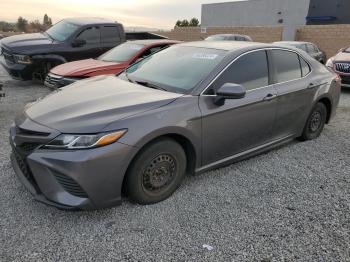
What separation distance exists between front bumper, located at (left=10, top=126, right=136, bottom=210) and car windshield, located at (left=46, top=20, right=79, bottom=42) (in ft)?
22.5

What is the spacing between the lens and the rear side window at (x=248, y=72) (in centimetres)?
362

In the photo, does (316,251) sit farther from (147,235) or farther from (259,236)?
(147,235)

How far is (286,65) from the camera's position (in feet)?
14.4

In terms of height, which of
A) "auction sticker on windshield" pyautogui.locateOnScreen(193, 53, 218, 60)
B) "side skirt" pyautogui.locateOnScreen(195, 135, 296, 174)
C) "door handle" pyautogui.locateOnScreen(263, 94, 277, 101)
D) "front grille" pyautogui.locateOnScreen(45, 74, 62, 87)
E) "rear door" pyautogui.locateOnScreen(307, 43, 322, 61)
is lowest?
"rear door" pyautogui.locateOnScreen(307, 43, 322, 61)

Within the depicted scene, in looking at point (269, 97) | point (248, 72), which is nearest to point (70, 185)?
point (248, 72)

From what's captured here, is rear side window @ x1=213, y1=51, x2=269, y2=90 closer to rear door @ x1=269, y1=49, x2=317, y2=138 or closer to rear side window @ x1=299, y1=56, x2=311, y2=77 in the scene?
rear door @ x1=269, y1=49, x2=317, y2=138

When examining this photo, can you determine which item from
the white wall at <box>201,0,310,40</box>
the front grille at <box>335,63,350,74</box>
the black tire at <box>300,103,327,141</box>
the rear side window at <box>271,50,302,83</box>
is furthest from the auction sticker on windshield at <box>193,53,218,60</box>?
the white wall at <box>201,0,310,40</box>

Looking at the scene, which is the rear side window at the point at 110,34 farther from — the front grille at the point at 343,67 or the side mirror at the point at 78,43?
the front grille at the point at 343,67

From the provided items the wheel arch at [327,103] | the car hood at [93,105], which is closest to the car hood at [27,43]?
the car hood at [93,105]

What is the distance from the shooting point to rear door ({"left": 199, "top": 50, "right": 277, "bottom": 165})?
3.44 metres

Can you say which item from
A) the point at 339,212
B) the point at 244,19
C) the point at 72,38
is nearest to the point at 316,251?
the point at 339,212

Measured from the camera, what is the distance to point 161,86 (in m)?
3.61

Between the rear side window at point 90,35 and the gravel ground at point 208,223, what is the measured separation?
5771 mm

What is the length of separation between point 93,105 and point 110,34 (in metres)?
6.93
